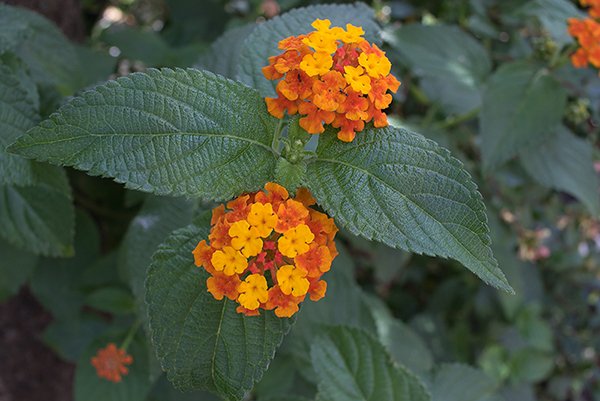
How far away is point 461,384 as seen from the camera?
53.2 inches

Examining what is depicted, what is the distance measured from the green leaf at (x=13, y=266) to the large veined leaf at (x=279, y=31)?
760 mm

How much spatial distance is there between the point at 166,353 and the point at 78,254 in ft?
2.80

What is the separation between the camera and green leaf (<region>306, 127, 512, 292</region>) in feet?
2.54

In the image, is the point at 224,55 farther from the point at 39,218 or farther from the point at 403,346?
the point at 403,346

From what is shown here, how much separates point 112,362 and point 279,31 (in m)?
0.74

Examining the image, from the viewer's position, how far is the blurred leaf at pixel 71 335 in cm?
167

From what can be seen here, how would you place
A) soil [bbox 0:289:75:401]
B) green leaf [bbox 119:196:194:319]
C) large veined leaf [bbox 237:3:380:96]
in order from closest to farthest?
1. large veined leaf [bbox 237:3:380:96]
2. green leaf [bbox 119:196:194:319]
3. soil [bbox 0:289:75:401]

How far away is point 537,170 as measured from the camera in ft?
5.14

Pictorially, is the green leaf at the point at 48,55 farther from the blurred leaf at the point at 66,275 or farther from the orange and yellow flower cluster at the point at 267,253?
the orange and yellow flower cluster at the point at 267,253

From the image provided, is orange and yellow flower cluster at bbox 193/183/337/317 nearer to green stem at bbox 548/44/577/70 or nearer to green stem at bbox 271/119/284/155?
green stem at bbox 271/119/284/155

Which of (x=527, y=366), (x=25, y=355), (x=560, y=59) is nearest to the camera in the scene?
(x=560, y=59)

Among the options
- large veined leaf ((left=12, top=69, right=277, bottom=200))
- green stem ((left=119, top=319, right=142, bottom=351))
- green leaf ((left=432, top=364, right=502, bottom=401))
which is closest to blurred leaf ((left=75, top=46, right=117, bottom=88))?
green stem ((left=119, top=319, right=142, bottom=351))

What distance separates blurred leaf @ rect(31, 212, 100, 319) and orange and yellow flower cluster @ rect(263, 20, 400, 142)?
0.91 meters

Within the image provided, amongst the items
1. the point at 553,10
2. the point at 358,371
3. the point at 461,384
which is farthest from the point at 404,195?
the point at 553,10
